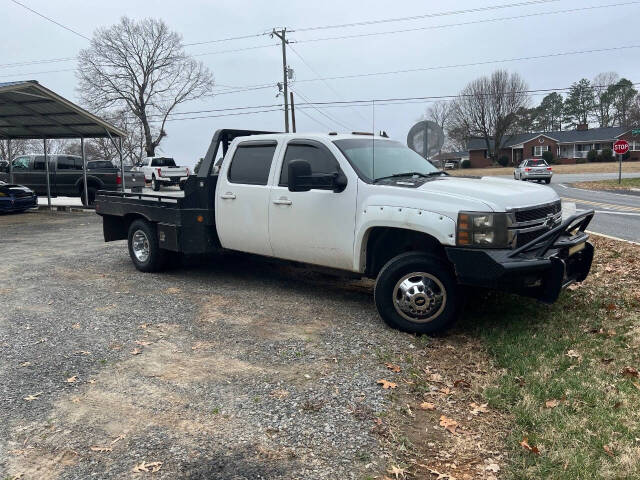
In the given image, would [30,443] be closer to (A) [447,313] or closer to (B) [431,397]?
(B) [431,397]

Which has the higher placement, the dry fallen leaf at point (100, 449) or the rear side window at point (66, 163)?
the rear side window at point (66, 163)

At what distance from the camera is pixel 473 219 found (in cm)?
469

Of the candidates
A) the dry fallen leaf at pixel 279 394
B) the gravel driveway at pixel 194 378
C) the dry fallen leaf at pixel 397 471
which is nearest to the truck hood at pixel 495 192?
the gravel driveway at pixel 194 378

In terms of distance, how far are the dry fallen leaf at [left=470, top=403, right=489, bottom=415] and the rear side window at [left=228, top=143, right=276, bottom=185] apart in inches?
145

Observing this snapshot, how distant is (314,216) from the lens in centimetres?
592

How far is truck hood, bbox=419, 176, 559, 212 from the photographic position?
4.77 m

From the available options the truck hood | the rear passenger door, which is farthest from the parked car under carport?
the truck hood

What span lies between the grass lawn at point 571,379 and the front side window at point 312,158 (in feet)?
7.46

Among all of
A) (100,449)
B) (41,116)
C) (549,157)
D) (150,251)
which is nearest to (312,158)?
(150,251)

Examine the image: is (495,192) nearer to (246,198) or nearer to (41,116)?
(246,198)

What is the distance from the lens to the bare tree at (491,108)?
74.5m

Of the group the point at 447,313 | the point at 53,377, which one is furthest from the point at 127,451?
the point at 447,313

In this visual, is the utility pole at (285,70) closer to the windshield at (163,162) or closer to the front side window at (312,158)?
the windshield at (163,162)

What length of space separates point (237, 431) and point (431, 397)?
146 centimetres
